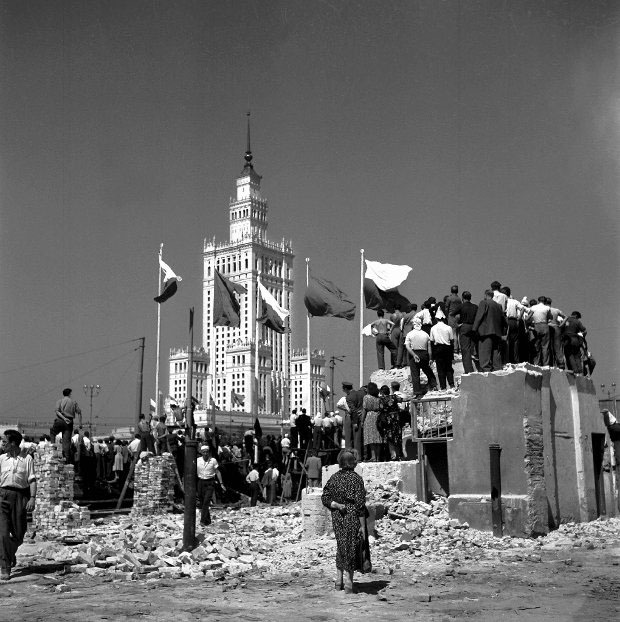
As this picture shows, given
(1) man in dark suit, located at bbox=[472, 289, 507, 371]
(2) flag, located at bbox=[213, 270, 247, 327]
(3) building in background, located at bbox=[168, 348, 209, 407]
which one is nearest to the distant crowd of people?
(1) man in dark suit, located at bbox=[472, 289, 507, 371]

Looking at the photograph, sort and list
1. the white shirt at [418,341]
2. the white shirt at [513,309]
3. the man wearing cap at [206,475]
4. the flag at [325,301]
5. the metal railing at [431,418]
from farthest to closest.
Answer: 1. the flag at [325,301]
2. the man wearing cap at [206,475]
3. the white shirt at [513,309]
4. the white shirt at [418,341]
5. the metal railing at [431,418]

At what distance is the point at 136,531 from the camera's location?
53.2 ft

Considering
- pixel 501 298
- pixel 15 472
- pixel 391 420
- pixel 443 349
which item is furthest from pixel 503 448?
pixel 15 472

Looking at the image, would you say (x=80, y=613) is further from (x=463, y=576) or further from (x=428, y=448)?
(x=428, y=448)

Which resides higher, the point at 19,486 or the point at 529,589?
the point at 19,486

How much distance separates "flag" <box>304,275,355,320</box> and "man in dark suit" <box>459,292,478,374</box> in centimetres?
1253

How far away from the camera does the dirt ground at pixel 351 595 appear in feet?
27.7

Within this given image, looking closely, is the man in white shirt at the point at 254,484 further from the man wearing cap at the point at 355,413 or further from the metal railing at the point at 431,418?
the metal railing at the point at 431,418

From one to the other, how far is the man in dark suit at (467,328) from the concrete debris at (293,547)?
2721mm

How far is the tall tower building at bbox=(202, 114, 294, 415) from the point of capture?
389 ft

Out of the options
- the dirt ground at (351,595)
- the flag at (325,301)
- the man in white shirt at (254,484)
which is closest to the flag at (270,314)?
the flag at (325,301)

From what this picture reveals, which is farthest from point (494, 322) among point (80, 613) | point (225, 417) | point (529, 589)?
point (225, 417)

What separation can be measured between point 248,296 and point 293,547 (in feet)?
366

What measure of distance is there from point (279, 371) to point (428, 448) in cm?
11403
